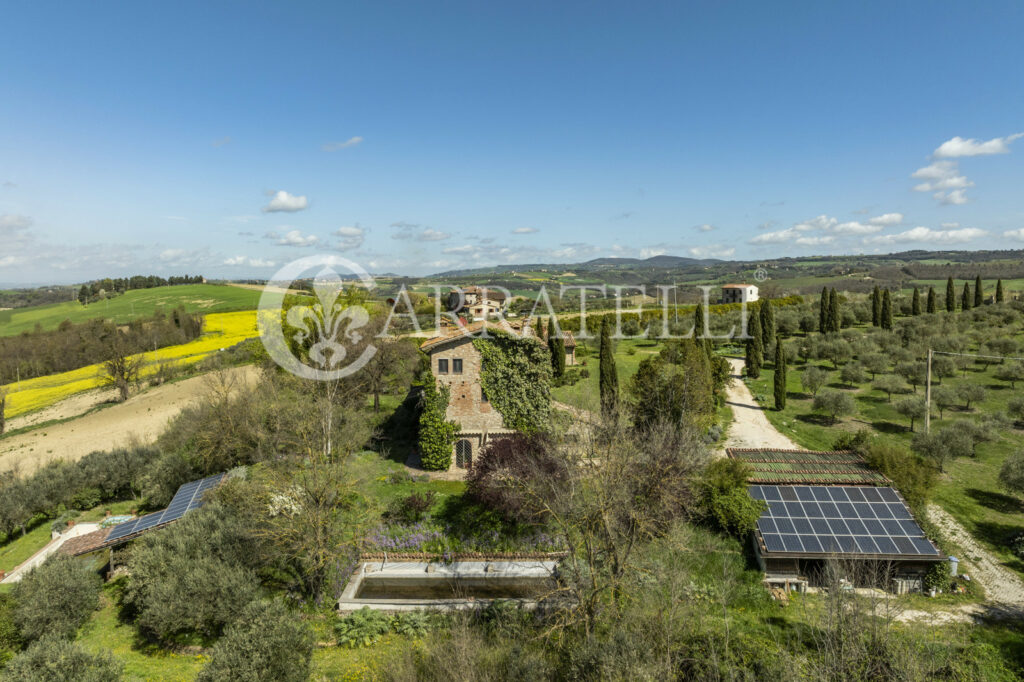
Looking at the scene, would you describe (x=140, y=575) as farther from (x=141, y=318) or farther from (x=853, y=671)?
(x=141, y=318)

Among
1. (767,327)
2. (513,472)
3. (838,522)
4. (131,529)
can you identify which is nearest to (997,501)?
(838,522)

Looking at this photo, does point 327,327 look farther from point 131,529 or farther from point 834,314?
point 834,314

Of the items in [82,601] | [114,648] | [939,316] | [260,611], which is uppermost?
[939,316]

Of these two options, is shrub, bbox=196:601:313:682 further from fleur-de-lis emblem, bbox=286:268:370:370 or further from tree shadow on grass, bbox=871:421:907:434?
tree shadow on grass, bbox=871:421:907:434

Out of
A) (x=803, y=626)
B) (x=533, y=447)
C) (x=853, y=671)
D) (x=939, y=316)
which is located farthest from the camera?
(x=939, y=316)

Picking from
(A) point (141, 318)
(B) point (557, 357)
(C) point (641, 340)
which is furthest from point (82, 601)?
(A) point (141, 318)

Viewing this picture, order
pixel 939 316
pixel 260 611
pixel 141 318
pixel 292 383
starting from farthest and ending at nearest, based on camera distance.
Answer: pixel 141 318 → pixel 939 316 → pixel 292 383 → pixel 260 611

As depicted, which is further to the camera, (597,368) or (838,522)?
(597,368)
